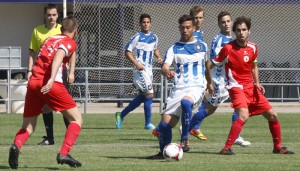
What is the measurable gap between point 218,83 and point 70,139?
461cm

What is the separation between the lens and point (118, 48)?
25469mm

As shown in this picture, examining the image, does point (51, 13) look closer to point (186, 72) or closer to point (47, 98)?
point (186, 72)

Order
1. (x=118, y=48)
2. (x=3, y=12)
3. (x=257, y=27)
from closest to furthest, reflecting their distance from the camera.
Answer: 1. (x=118, y=48)
2. (x=257, y=27)
3. (x=3, y=12)

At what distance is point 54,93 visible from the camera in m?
10.6

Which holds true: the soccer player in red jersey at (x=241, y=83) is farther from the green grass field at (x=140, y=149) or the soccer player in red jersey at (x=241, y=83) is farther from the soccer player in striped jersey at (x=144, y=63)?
the soccer player in striped jersey at (x=144, y=63)

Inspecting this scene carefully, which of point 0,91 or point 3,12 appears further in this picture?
point 3,12

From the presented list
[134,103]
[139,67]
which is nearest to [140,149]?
[139,67]

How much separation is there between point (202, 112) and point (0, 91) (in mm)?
10034

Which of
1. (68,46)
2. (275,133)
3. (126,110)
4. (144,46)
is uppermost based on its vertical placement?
(68,46)

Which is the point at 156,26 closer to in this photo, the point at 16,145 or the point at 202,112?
the point at 202,112

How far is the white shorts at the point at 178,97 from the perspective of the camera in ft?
39.8

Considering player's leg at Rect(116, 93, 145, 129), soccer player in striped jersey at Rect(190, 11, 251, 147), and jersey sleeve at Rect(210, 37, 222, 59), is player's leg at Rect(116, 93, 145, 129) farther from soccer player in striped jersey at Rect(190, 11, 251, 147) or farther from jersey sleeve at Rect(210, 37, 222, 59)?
A: jersey sleeve at Rect(210, 37, 222, 59)

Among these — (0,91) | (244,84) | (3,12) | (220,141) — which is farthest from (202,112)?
(3,12)

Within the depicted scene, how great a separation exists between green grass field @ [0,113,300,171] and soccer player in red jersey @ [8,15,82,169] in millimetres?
278
